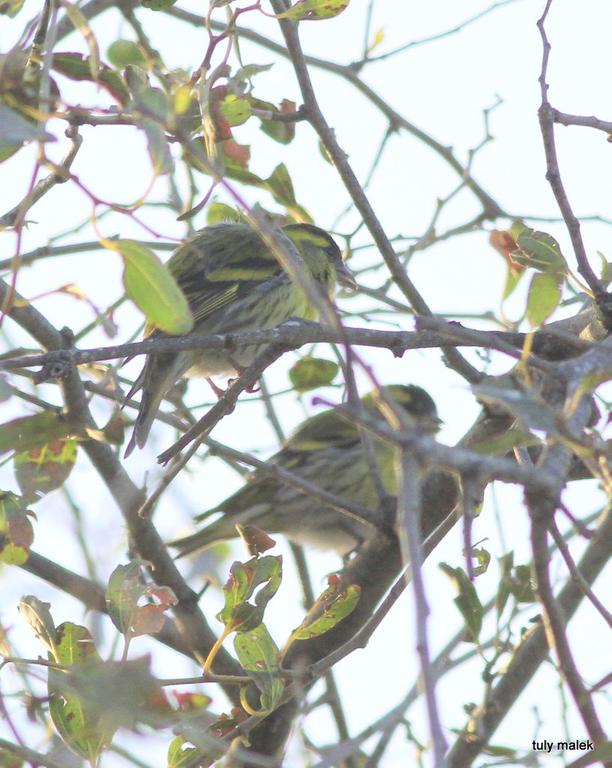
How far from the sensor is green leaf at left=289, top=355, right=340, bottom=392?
3.65 metres

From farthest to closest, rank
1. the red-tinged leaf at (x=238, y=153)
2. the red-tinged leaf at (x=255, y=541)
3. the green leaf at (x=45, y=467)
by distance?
the red-tinged leaf at (x=238, y=153) → the red-tinged leaf at (x=255, y=541) → the green leaf at (x=45, y=467)

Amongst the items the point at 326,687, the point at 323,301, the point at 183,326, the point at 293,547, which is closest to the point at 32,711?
the point at 183,326

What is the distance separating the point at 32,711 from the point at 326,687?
2.11 meters

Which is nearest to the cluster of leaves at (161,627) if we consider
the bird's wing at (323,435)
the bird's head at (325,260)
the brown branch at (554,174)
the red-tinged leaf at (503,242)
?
the brown branch at (554,174)

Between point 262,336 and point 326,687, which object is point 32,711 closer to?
point 262,336

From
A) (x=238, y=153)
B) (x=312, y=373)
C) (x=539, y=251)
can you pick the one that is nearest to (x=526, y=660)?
(x=312, y=373)

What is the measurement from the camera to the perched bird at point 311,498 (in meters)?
5.79

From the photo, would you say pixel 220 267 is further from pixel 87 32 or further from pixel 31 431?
pixel 87 32

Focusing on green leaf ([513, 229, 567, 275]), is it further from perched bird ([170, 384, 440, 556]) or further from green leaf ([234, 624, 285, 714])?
perched bird ([170, 384, 440, 556])

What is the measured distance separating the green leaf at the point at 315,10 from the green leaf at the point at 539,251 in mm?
663

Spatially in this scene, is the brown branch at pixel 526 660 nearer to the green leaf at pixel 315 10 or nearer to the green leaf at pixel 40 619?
the green leaf at pixel 40 619

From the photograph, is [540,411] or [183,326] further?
[183,326]

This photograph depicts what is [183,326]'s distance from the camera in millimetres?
2002

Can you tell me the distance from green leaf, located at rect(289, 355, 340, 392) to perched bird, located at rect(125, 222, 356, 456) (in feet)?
4.71
